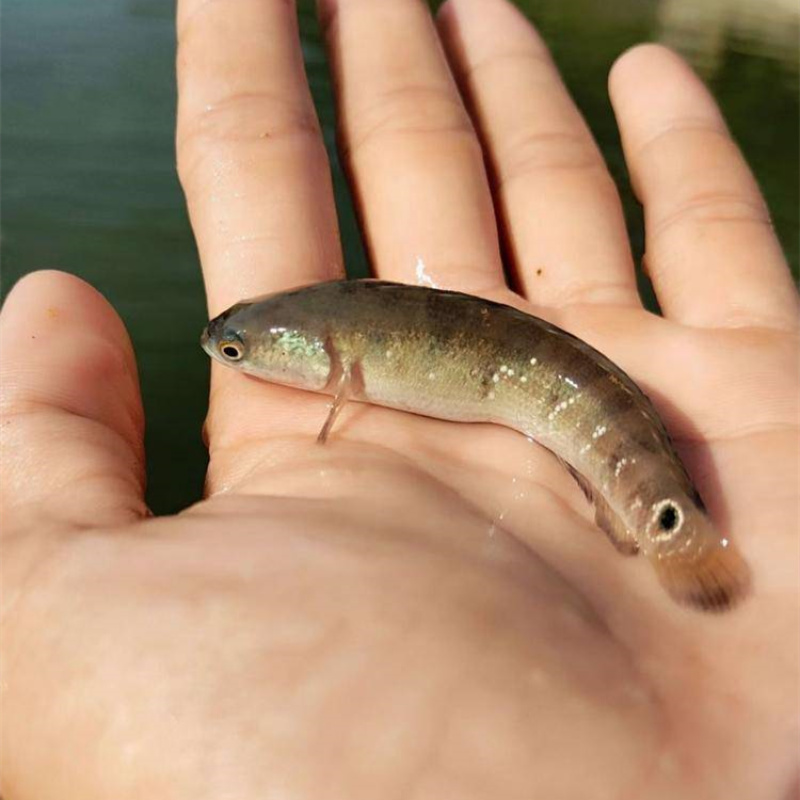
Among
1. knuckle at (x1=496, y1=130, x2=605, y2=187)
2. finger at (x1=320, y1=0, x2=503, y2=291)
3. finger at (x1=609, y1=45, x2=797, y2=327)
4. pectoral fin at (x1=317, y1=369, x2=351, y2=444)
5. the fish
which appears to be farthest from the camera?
knuckle at (x1=496, y1=130, x2=605, y2=187)

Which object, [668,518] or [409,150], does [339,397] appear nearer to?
[668,518]

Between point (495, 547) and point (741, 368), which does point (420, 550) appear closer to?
point (495, 547)

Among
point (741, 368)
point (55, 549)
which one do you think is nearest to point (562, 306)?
point (741, 368)

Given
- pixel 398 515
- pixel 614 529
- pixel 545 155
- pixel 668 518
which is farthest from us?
pixel 545 155

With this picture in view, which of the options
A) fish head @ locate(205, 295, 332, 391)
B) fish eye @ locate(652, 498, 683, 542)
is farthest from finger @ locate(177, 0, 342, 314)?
fish eye @ locate(652, 498, 683, 542)

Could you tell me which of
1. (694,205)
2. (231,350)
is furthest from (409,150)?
(231,350)

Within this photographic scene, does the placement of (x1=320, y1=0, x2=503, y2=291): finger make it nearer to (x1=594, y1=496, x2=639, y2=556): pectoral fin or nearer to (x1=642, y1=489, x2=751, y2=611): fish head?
(x1=594, y1=496, x2=639, y2=556): pectoral fin
